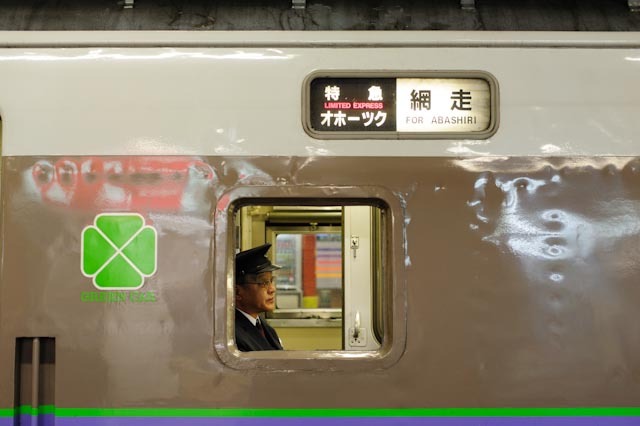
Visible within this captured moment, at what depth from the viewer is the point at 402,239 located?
9.68ft

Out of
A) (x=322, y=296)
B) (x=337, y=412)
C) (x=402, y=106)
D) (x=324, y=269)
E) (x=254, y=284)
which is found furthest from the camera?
(x=324, y=269)

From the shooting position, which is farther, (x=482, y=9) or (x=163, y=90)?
(x=482, y=9)

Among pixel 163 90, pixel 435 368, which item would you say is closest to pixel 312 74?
pixel 163 90

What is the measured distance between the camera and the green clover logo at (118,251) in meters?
2.92

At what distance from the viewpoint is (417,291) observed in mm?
2926

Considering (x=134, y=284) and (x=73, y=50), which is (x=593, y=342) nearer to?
(x=134, y=284)

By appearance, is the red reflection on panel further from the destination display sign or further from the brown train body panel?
the destination display sign

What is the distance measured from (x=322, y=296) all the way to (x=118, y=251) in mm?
7270

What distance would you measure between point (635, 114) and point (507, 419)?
1.41 m

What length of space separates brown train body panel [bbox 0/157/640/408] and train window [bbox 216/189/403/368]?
0.21 ft

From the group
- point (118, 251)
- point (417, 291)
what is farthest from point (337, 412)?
point (118, 251)

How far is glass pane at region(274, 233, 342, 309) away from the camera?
994 centimetres

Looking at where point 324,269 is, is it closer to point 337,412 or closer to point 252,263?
point 252,263

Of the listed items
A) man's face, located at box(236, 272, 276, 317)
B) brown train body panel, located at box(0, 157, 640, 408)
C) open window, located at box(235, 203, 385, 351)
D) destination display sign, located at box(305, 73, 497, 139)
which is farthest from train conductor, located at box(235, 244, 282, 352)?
destination display sign, located at box(305, 73, 497, 139)
